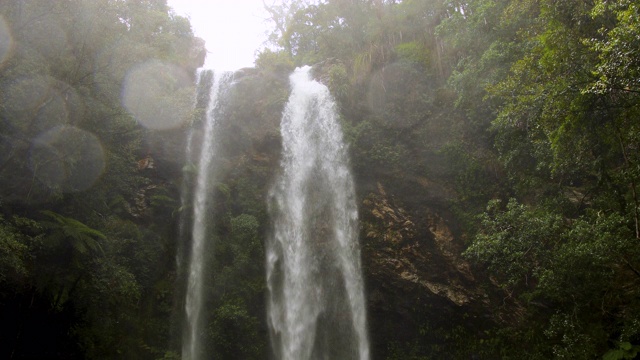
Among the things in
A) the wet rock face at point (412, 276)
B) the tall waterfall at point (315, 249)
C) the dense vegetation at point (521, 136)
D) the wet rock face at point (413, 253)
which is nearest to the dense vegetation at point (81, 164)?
the tall waterfall at point (315, 249)

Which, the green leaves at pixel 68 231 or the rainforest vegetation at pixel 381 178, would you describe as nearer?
the rainforest vegetation at pixel 381 178

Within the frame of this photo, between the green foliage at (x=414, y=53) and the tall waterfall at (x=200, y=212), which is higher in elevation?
the green foliage at (x=414, y=53)

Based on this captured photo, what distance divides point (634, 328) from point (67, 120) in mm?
13862

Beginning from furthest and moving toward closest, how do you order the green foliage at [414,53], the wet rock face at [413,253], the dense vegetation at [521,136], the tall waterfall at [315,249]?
the green foliage at [414,53] < the tall waterfall at [315,249] < the wet rock face at [413,253] < the dense vegetation at [521,136]

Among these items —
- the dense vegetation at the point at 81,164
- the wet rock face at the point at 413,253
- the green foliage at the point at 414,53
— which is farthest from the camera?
the green foliage at the point at 414,53

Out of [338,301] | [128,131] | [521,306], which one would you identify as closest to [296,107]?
[128,131]

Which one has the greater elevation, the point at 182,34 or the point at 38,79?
the point at 182,34

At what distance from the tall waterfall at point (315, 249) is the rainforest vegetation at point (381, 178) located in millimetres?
519

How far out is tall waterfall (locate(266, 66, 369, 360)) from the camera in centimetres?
1302

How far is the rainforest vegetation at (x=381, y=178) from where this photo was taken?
8.19 metres

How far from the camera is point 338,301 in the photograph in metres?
13.4

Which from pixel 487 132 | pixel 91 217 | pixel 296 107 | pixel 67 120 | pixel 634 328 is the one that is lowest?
pixel 634 328

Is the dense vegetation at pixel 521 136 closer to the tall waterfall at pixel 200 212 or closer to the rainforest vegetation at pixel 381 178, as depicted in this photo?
the rainforest vegetation at pixel 381 178

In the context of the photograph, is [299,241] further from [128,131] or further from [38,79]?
[38,79]
